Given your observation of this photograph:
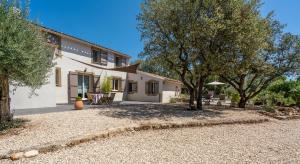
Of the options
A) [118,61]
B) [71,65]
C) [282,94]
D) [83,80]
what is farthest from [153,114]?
[118,61]

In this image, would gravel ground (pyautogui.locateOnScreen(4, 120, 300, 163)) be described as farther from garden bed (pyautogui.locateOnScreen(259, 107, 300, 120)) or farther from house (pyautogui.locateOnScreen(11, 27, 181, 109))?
house (pyautogui.locateOnScreen(11, 27, 181, 109))

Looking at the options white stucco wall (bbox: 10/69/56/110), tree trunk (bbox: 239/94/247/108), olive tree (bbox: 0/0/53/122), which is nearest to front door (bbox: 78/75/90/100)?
white stucco wall (bbox: 10/69/56/110)

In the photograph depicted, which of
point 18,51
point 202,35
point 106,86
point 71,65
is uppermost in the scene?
point 202,35

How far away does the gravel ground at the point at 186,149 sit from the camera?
498 centimetres

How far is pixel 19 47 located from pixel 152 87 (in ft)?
57.5

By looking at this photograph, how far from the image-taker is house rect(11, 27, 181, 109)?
12.7 m

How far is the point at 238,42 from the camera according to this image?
10.9 meters

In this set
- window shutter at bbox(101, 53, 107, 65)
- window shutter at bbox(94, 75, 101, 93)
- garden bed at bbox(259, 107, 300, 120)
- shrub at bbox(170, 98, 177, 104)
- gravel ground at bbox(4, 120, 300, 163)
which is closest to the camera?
gravel ground at bbox(4, 120, 300, 163)

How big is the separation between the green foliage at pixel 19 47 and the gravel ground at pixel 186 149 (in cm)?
329

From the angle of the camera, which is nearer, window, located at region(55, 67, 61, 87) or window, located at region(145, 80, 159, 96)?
window, located at region(55, 67, 61, 87)

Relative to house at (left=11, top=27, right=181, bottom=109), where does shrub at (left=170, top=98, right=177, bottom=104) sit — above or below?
below

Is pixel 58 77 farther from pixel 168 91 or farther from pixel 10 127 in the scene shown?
pixel 168 91

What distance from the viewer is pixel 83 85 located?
59.2ft

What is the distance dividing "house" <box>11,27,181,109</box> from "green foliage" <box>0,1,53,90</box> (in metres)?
3.29
